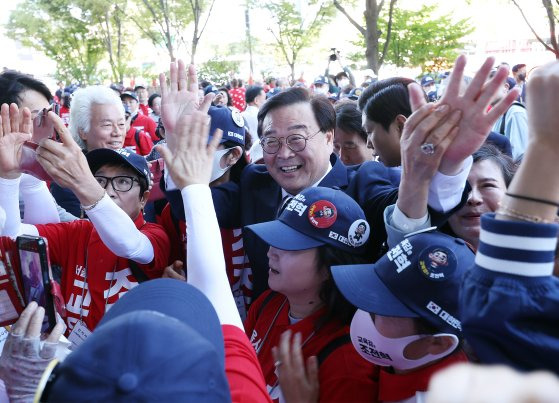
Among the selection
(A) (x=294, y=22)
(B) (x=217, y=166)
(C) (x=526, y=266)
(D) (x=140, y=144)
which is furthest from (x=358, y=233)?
(A) (x=294, y=22)

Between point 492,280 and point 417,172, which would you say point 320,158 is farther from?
point 492,280

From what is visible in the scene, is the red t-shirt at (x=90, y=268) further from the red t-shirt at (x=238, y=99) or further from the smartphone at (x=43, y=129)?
the red t-shirt at (x=238, y=99)

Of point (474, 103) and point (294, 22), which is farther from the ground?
point (294, 22)

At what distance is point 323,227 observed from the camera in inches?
75.2

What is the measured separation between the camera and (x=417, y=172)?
1.59m

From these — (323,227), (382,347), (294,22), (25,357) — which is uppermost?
(294,22)

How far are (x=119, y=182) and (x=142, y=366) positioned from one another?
173cm

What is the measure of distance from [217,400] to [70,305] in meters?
1.60

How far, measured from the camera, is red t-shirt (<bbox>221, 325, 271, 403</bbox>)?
1170 millimetres

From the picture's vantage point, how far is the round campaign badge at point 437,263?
1.47 meters

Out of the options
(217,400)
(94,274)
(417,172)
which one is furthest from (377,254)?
(217,400)

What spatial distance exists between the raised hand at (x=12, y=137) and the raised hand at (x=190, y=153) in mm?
839

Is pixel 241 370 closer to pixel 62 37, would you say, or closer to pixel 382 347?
pixel 382 347

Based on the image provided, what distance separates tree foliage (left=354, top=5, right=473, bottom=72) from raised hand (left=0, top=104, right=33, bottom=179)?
18.4 meters
